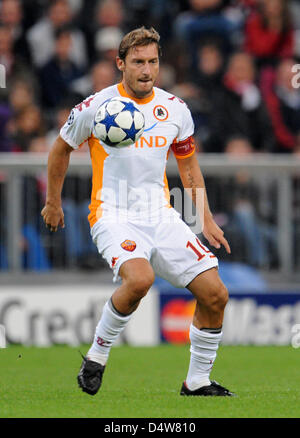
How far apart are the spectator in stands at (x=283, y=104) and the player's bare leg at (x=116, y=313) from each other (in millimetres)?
7644

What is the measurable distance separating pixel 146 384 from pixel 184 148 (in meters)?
1.96

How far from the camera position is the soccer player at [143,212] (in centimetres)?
686

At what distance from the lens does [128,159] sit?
696 centimetres

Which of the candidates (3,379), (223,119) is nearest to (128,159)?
(3,379)

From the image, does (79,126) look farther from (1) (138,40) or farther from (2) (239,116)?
(2) (239,116)

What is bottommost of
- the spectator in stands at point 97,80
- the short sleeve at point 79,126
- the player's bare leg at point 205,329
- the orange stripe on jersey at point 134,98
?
the player's bare leg at point 205,329

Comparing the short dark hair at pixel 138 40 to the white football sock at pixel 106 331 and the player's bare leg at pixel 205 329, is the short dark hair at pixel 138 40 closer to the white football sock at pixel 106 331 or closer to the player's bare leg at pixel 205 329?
the player's bare leg at pixel 205 329

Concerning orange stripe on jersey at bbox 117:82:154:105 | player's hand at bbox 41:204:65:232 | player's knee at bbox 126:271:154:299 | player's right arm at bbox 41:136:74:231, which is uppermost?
orange stripe on jersey at bbox 117:82:154:105

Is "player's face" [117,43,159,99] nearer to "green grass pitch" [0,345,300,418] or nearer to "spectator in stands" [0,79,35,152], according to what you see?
"green grass pitch" [0,345,300,418]

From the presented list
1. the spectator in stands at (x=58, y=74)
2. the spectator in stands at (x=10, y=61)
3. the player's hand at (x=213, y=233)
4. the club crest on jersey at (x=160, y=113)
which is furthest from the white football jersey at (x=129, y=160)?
the spectator in stands at (x=58, y=74)

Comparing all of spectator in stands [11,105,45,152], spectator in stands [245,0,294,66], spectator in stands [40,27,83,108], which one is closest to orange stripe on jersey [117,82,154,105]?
spectator in stands [11,105,45,152]

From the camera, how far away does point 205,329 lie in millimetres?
7000

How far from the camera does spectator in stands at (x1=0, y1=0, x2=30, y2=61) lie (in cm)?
1502
